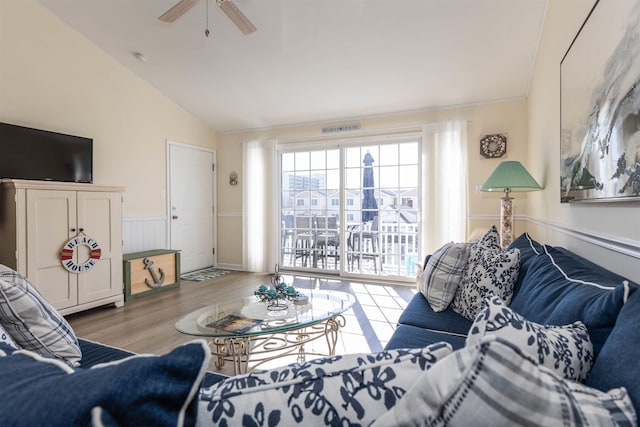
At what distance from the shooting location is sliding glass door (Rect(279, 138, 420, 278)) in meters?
4.30

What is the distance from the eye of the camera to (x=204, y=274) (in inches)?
194

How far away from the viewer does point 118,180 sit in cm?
399

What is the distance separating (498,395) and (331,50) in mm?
3462

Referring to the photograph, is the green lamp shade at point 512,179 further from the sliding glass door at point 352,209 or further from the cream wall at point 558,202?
the sliding glass door at point 352,209

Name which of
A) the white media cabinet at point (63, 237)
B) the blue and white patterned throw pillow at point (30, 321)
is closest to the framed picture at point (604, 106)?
the blue and white patterned throw pillow at point (30, 321)

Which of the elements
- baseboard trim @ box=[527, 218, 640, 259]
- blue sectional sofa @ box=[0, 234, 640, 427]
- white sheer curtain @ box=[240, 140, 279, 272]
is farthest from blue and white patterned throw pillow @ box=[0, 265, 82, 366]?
white sheer curtain @ box=[240, 140, 279, 272]

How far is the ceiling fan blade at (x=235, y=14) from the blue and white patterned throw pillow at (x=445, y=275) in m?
2.22

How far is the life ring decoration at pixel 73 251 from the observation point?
2.93 metres

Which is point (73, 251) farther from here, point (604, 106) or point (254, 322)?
point (604, 106)

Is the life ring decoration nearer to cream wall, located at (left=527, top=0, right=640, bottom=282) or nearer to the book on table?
the book on table

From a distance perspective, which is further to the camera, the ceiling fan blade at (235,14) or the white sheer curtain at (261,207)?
the white sheer curtain at (261,207)

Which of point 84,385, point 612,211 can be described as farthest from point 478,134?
point 84,385

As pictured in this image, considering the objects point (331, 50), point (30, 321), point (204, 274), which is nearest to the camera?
point (30, 321)

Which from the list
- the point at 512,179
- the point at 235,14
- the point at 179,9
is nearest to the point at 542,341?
the point at 512,179
